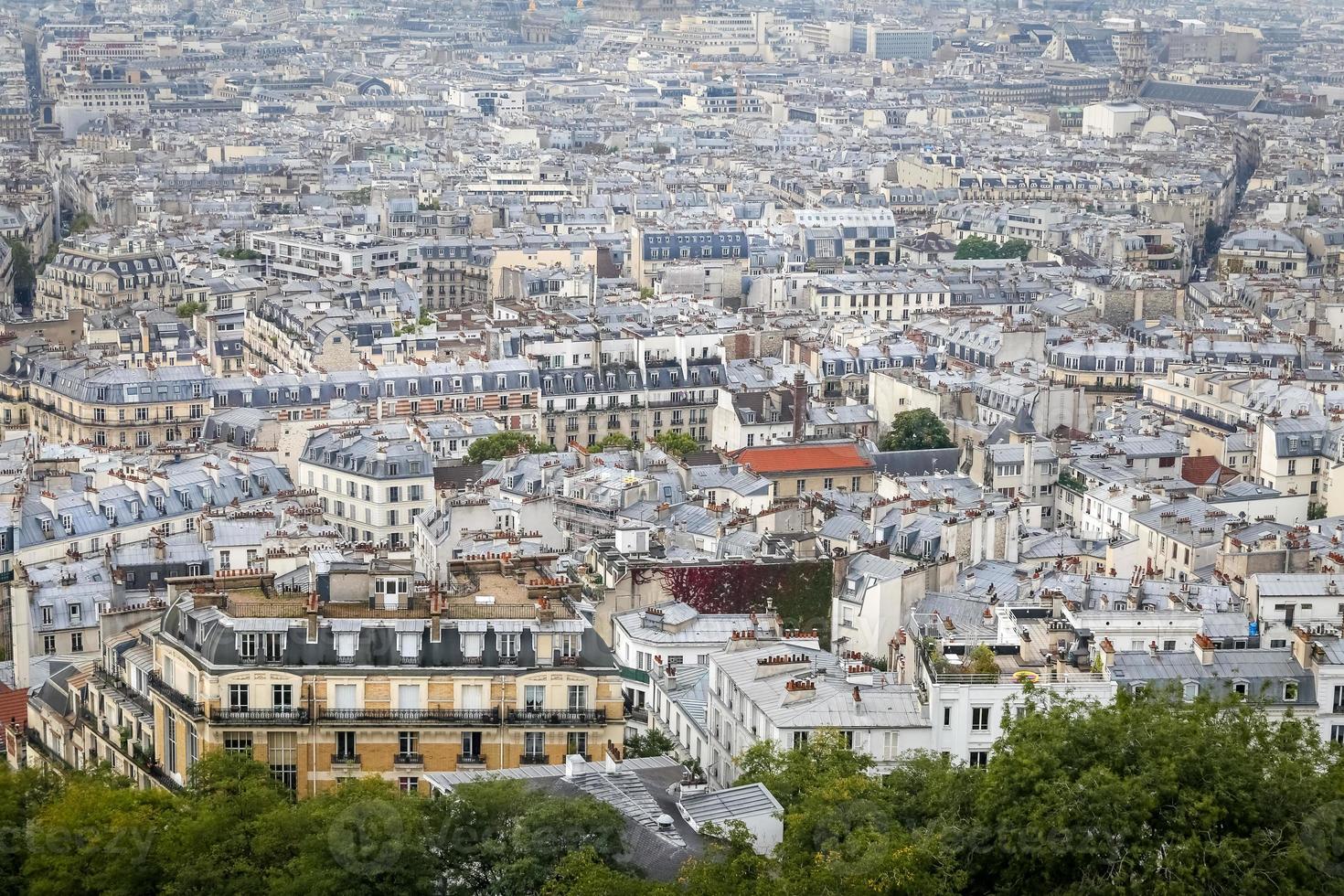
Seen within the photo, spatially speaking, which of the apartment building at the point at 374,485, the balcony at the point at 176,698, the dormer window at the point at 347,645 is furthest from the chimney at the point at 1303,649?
the apartment building at the point at 374,485

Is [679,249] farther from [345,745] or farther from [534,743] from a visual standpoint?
[345,745]

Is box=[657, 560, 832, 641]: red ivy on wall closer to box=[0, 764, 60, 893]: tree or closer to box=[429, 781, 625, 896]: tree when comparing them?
box=[0, 764, 60, 893]: tree

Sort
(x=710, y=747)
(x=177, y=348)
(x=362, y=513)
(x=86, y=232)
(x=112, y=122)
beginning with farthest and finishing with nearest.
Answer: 1. (x=112, y=122)
2. (x=86, y=232)
3. (x=177, y=348)
4. (x=362, y=513)
5. (x=710, y=747)

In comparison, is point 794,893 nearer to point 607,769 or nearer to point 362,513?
point 607,769

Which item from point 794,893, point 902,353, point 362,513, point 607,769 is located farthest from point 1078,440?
point 794,893

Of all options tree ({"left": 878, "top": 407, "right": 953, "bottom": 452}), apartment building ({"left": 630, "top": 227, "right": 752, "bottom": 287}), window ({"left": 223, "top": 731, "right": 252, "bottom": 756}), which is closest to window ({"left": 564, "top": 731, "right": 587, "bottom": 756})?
window ({"left": 223, "top": 731, "right": 252, "bottom": 756})

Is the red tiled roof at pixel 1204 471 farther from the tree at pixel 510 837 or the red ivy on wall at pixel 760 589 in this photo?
the tree at pixel 510 837

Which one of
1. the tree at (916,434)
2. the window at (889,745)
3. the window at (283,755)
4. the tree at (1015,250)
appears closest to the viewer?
the window at (283,755)

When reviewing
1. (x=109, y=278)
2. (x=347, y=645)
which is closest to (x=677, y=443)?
(x=347, y=645)
